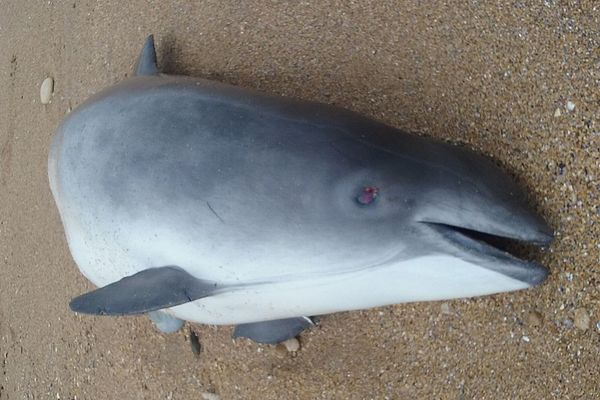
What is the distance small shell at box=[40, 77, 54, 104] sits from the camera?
10.9 feet

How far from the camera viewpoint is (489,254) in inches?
68.8

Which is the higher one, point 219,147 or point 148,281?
point 219,147

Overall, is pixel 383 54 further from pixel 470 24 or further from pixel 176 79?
pixel 176 79

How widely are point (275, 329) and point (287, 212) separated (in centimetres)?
66

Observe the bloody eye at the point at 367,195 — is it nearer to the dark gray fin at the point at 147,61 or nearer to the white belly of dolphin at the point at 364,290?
the white belly of dolphin at the point at 364,290

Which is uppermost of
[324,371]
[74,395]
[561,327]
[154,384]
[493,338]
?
[561,327]

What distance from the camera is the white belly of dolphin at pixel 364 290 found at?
1811mm

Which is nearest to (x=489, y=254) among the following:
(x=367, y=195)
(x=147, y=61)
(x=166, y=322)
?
(x=367, y=195)

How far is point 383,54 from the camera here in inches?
93.6

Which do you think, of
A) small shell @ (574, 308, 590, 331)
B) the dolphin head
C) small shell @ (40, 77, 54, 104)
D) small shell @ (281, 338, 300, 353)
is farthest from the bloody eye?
small shell @ (40, 77, 54, 104)

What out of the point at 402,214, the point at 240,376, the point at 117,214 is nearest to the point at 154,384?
the point at 240,376

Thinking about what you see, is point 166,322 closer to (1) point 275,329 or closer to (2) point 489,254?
(1) point 275,329

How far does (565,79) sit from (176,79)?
1.24 metres

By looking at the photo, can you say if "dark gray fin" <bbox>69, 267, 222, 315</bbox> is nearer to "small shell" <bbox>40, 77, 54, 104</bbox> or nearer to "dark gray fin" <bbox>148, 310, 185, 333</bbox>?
"dark gray fin" <bbox>148, 310, 185, 333</bbox>
